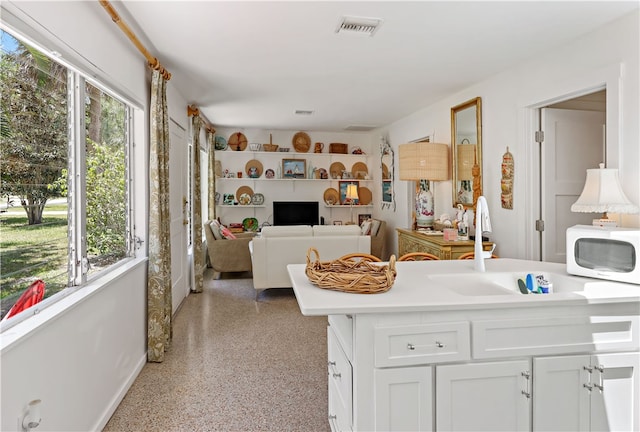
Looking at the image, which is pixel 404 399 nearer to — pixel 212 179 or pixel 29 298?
pixel 29 298

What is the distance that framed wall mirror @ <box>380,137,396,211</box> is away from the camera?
22.4 feet

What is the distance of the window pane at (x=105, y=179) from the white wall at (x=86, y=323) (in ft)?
0.44

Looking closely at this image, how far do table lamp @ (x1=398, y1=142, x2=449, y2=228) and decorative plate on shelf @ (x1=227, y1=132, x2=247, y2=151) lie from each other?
353 centimetres

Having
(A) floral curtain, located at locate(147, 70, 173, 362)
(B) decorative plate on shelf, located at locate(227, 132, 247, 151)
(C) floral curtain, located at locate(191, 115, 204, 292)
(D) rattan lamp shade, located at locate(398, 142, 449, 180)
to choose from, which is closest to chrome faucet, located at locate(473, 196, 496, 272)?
(A) floral curtain, located at locate(147, 70, 173, 362)

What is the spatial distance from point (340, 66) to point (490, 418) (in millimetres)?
3078

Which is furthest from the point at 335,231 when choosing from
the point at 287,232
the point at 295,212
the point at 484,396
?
the point at 484,396

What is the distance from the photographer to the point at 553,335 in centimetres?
163

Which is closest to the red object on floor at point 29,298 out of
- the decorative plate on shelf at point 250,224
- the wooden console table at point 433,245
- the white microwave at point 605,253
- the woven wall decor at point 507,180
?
the white microwave at point 605,253

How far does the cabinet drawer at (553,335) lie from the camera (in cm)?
158

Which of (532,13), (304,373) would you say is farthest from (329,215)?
(532,13)

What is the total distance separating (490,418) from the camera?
1.59 metres

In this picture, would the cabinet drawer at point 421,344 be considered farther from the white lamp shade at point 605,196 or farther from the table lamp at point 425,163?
the table lamp at point 425,163

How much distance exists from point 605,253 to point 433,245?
219 cm

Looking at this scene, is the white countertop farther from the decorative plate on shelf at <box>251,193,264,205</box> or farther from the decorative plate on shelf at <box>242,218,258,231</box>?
the decorative plate on shelf at <box>251,193,264,205</box>
